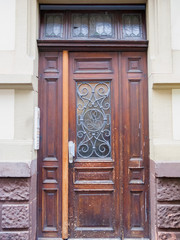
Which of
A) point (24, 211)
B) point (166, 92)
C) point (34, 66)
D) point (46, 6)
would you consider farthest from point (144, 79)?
point (24, 211)

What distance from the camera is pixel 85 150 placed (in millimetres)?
3662

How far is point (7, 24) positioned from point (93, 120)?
1.85 meters

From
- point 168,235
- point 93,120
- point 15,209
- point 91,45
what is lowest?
point 168,235

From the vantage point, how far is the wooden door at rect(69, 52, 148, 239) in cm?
359

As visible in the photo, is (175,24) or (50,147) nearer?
(175,24)

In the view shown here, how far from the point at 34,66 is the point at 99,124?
1.28 m

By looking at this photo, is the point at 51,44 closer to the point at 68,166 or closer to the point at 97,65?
the point at 97,65

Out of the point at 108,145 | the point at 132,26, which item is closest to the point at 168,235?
the point at 108,145

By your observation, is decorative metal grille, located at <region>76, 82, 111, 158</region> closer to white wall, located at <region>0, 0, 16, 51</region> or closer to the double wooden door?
the double wooden door

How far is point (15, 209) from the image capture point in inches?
129

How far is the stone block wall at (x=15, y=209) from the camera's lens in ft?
10.7

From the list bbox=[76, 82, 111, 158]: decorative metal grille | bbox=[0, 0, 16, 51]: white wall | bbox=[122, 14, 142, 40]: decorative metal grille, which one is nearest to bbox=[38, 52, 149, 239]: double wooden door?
bbox=[76, 82, 111, 158]: decorative metal grille

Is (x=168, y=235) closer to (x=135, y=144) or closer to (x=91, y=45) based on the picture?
(x=135, y=144)

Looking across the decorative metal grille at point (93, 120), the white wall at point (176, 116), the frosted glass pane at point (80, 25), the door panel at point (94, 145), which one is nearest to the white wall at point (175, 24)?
the white wall at point (176, 116)
